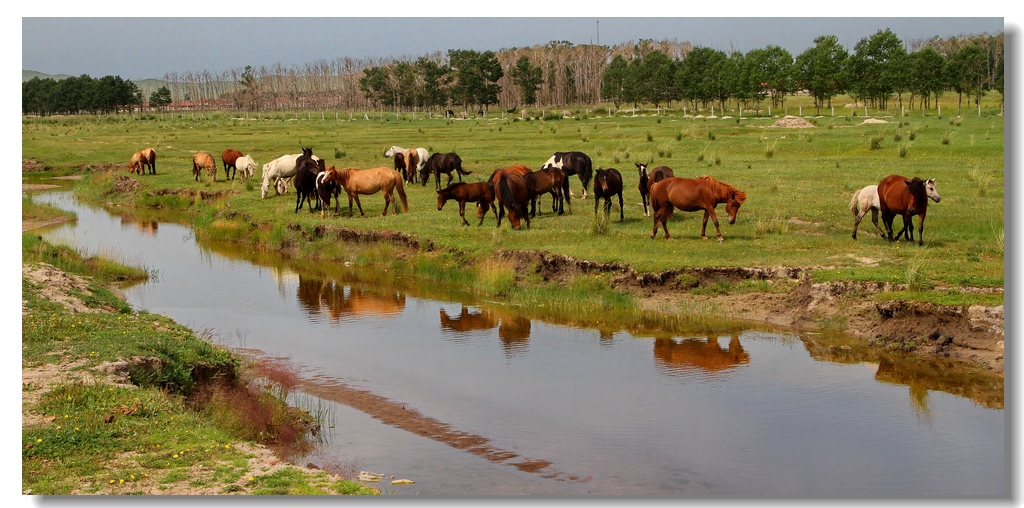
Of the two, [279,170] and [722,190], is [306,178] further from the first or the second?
[722,190]

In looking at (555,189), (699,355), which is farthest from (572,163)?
(699,355)

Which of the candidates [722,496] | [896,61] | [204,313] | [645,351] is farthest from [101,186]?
[896,61]

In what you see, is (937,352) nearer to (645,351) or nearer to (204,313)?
(645,351)

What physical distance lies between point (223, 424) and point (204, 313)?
8326mm

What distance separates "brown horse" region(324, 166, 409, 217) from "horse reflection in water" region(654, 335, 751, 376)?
12207 millimetres

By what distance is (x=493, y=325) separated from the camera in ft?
56.0

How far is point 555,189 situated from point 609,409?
523 inches

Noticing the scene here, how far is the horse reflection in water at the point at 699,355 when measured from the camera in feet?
45.6

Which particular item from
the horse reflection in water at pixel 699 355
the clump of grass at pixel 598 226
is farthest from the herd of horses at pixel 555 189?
the horse reflection in water at pixel 699 355

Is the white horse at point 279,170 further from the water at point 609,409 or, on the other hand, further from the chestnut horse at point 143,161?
the water at point 609,409

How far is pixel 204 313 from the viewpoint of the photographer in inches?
723

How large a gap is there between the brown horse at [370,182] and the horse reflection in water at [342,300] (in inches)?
204

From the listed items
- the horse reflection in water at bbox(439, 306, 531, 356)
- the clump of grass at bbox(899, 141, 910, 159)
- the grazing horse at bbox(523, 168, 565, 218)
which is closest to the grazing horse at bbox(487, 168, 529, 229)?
the grazing horse at bbox(523, 168, 565, 218)

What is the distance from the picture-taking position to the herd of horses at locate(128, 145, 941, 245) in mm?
18016
